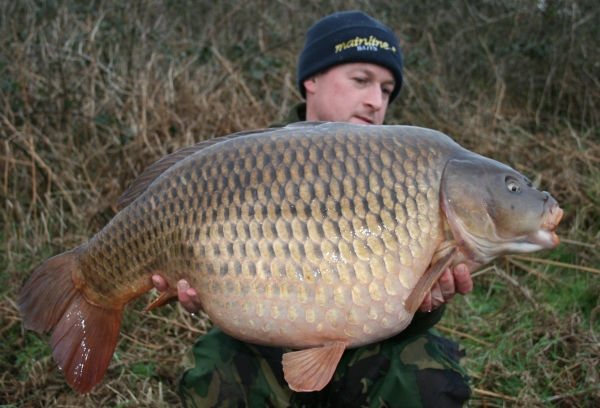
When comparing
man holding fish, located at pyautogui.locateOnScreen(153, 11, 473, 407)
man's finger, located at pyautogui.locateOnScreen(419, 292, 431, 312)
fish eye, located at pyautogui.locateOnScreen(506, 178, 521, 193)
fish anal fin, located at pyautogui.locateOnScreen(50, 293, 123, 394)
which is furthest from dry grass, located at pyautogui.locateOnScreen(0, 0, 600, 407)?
fish eye, located at pyautogui.locateOnScreen(506, 178, 521, 193)

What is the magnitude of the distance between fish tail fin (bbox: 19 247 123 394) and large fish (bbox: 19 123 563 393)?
0.24 metres

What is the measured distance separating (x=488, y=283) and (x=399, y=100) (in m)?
1.73

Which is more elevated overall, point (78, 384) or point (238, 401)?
point (78, 384)

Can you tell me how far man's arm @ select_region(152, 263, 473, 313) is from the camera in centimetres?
133

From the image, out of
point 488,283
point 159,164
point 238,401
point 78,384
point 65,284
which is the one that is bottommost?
point 488,283

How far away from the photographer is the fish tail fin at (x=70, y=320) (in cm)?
143

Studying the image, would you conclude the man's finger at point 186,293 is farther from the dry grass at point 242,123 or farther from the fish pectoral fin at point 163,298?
the dry grass at point 242,123

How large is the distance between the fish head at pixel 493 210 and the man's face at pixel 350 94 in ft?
3.02

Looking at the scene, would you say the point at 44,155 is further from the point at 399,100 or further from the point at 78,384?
the point at 399,100

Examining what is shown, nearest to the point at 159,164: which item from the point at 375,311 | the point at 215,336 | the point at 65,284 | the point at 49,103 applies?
the point at 65,284

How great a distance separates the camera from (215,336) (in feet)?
5.65

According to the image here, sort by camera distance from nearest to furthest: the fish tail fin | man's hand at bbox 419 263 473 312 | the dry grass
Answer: man's hand at bbox 419 263 473 312, the fish tail fin, the dry grass

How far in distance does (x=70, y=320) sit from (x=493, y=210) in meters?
1.04

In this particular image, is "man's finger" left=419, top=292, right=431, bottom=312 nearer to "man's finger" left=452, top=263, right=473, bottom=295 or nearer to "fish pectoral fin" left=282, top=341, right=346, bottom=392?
"man's finger" left=452, top=263, right=473, bottom=295
